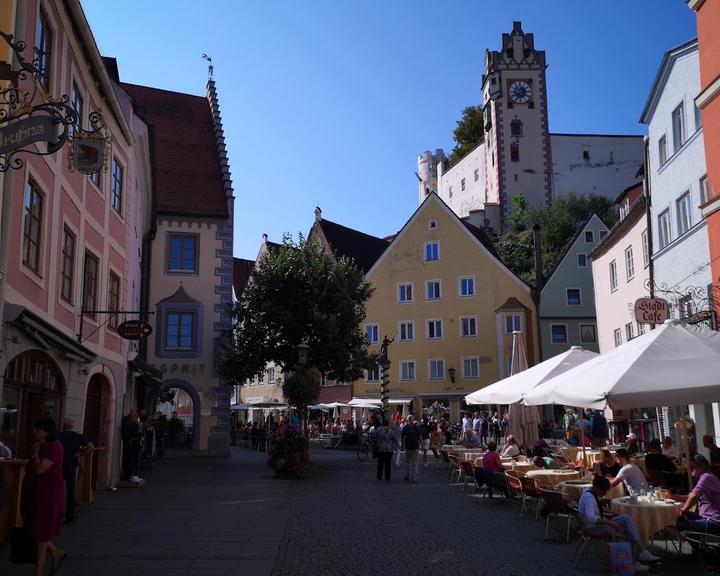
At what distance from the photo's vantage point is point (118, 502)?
607 inches

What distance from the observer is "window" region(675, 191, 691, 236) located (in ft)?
70.6

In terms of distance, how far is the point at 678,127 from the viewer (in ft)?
73.3

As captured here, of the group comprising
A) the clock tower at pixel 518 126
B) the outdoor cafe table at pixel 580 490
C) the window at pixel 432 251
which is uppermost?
the clock tower at pixel 518 126

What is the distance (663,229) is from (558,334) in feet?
76.6

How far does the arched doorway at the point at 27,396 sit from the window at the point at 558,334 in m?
36.2

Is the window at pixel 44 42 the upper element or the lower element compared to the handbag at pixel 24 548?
upper

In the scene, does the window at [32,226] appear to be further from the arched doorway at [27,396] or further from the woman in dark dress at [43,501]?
the woman in dark dress at [43,501]

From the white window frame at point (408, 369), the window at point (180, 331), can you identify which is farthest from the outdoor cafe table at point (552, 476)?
the white window frame at point (408, 369)

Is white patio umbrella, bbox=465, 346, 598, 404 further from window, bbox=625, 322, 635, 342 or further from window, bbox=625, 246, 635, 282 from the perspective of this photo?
window, bbox=625, 322, 635, 342

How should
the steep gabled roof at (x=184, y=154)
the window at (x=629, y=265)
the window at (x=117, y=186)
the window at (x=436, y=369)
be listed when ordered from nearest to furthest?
the window at (x=117, y=186), the window at (x=629, y=265), the steep gabled roof at (x=184, y=154), the window at (x=436, y=369)

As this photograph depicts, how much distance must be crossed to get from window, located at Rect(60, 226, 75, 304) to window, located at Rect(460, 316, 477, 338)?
1343 inches

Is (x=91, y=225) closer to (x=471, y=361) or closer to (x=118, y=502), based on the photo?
(x=118, y=502)

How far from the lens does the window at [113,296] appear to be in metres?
18.8

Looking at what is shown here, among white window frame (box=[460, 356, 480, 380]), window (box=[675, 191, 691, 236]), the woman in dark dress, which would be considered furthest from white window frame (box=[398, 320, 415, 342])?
the woman in dark dress
